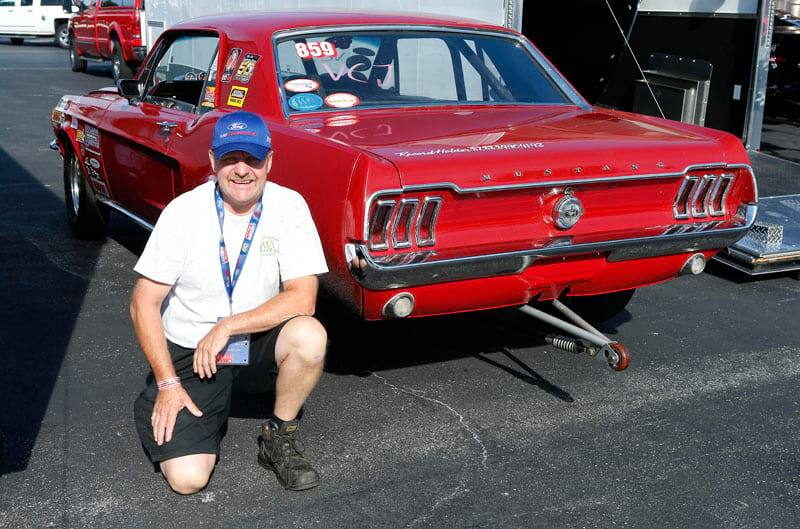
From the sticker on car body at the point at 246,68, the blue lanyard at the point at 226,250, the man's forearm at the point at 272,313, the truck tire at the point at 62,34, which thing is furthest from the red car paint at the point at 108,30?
the man's forearm at the point at 272,313

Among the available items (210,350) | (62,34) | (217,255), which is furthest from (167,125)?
(62,34)

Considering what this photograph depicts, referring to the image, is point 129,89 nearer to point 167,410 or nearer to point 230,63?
point 230,63

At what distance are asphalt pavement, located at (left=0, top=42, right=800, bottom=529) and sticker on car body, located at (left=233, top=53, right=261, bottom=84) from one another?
1.35m

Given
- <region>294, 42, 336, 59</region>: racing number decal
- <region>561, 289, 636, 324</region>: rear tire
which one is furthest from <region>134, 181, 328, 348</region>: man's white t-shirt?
<region>561, 289, 636, 324</region>: rear tire

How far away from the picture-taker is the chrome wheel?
6.93 metres

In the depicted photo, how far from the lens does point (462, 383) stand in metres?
4.59

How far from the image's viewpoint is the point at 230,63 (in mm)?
4984

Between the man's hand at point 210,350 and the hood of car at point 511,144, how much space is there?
861mm

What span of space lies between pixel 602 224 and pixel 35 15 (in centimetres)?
2681

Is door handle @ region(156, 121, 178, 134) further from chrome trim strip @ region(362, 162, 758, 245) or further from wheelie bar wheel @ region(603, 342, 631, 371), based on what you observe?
wheelie bar wheel @ region(603, 342, 631, 371)

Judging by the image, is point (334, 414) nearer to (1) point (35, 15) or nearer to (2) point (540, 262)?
(2) point (540, 262)

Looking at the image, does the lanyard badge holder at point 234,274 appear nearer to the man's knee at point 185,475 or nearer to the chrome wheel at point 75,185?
the man's knee at point 185,475

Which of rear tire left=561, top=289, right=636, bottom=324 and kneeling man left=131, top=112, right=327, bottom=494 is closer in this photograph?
kneeling man left=131, top=112, right=327, bottom=494

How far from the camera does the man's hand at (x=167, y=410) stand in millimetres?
3420
